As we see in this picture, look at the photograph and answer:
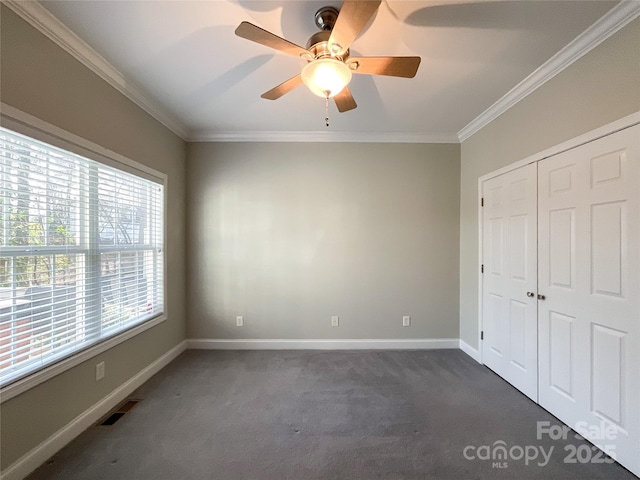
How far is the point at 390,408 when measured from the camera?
2.16 metres

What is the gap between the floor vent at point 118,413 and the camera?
1973 mm

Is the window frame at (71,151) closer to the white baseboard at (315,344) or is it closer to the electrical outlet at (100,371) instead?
the electrical outlet at (100,371)

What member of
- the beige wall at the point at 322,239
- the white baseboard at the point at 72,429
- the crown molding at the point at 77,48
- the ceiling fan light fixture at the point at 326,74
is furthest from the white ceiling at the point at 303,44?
the white baseboard at the point at 72,429

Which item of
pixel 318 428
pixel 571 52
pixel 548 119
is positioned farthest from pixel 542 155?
pixel 318 428

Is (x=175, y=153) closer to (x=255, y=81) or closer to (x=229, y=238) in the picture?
(x=229, y=238)

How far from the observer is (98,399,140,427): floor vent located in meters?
1.97

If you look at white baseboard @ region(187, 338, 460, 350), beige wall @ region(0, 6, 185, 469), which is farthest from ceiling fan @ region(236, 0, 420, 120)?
white baseboard @ region(187, 338, 460, 350)

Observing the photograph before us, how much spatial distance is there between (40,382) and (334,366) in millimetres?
2293

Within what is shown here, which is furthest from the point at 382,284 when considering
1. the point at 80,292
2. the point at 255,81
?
the point at 80,292

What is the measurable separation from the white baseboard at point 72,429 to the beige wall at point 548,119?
3.50 m

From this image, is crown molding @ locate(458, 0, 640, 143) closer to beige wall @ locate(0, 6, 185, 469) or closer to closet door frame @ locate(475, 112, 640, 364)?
closet door frame @ locate(475, 112, 640, 364)

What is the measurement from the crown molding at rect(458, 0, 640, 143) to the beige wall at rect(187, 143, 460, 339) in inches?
36.7

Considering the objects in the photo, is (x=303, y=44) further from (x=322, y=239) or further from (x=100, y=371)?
(x=100, y=371)

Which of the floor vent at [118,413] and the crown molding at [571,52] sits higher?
the crown molding at [571,52]
